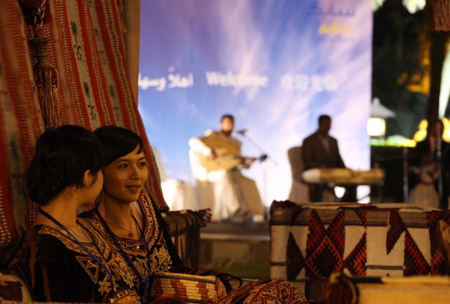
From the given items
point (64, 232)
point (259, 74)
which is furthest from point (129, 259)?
point (259, 74)

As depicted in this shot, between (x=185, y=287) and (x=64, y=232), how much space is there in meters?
0.51

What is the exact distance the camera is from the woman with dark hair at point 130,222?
7.02ft

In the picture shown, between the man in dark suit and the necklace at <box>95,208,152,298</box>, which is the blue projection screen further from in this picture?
the necklace at <box>95,208,152,298</box>

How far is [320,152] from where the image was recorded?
25.7 ft

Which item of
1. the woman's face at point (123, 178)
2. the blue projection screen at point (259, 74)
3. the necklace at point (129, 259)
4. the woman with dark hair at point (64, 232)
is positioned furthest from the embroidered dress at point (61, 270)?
the blue projection screen at point (259, 74)

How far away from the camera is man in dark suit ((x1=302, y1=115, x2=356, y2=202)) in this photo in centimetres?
771

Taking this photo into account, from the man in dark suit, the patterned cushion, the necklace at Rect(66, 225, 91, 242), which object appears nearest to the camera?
the patterned cushion

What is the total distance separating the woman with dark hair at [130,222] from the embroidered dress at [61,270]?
25cm

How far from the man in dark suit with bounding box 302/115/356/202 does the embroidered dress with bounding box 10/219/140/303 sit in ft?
19.1

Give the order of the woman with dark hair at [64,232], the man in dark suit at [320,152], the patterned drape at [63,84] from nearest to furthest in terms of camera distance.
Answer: the woman with dark hair at [64,232] < the patterned drape at [63,84] < the man in dark suit at [320,152]

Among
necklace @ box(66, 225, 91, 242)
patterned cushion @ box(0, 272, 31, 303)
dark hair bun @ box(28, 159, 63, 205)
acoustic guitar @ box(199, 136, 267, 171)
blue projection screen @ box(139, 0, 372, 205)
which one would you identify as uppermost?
blue projection screen @ box(139, 0, 372, 205)

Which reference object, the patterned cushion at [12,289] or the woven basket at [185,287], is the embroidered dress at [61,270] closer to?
the patterned cushion at [12,289]

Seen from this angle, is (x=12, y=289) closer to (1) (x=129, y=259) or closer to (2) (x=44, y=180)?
(2) (x=44, y=180)

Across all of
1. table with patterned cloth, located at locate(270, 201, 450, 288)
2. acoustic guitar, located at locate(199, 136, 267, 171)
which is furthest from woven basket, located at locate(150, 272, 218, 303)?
acoustic guitar, located at locate(199, 136, 267, 171)
